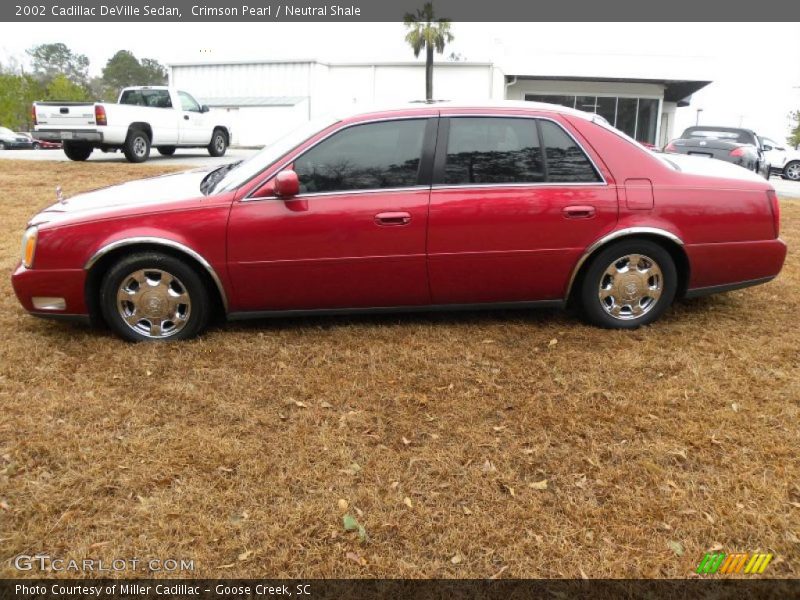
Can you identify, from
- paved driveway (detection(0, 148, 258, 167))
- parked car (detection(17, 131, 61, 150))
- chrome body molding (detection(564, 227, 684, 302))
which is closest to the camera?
chrome body molding (detection(564, 227, 684, 302))

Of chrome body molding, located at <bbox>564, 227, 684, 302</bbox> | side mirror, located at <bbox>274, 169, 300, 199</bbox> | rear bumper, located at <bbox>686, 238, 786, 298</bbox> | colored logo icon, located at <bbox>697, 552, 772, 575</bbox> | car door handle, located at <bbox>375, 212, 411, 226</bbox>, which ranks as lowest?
colored logo icon, located at <bbox>697, 552, 772, 575</bbox>

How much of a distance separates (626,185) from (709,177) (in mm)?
659

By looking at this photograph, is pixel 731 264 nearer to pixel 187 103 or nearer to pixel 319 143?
pixel 319 143

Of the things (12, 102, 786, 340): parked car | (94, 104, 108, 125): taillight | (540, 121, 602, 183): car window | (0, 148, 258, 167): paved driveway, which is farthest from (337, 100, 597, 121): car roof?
(94, 104, 108, 125): taillight

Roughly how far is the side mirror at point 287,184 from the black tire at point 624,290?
2.10 metres

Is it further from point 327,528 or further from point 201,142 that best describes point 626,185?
point 201,142

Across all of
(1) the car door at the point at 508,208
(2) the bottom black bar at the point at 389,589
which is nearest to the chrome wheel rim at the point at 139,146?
(1) the car door at the point at 508,208

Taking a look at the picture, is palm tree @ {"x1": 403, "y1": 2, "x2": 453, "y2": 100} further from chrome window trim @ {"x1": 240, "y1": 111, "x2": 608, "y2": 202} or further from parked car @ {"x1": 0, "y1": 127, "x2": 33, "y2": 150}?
chrome window trim @ {"x1": 240, "y1": 111, "x2": 608, "y2": 202}

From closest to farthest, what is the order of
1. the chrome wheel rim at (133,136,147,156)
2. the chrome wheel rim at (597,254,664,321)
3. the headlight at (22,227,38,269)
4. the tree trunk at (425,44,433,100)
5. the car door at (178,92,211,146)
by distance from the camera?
the headlight at (22,227,38,269), the chrome wheel rim at (597,254,664,321), the chrome wheel rim at (133,136,147,156), the car door at (178,92,211,146), the tree trunk at (425,44,433,100)

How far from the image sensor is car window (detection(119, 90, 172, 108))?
16641 mm

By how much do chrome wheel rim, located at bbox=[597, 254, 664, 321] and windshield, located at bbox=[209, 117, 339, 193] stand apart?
220 centimetres

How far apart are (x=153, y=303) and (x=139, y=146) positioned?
1258 centimetres

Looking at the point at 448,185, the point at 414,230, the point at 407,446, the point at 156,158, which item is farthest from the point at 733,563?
the point at 156,158

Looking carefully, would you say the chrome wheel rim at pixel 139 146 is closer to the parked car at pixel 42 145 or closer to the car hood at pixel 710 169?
the car hood at pixel 710 169
